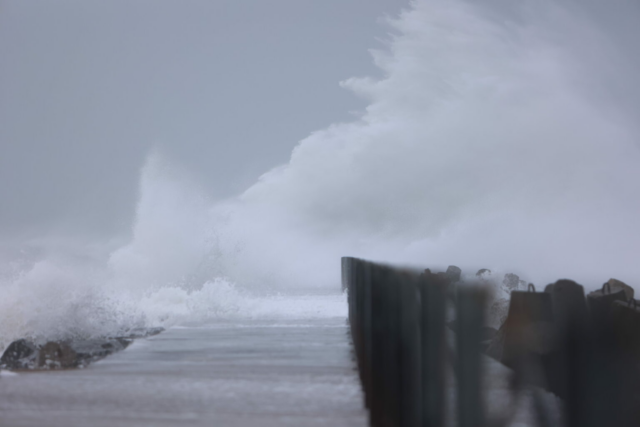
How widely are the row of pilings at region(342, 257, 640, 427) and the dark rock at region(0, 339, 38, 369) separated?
579 centimetres

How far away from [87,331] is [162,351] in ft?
10.7

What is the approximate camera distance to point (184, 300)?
677 inches

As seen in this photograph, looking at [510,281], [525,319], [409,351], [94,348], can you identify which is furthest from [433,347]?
[510,281]

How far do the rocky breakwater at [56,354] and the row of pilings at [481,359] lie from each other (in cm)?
475

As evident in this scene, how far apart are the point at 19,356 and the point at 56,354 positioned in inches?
51.3

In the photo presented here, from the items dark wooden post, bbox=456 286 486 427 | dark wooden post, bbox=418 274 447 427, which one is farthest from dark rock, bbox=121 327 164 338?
dark wooden post, bbox=456 286 486 427

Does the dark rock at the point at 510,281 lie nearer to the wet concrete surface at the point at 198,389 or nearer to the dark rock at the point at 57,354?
the wet concrete surface at the point at 198,389

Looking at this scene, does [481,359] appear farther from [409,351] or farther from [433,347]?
[409,351]

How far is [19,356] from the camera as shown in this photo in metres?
8.51

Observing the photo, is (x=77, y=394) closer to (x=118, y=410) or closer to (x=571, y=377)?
(x=118, y=410)

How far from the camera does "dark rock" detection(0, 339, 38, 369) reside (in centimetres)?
806

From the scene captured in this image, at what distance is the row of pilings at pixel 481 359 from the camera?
1.80m

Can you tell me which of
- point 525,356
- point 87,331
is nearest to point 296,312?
point 87,331

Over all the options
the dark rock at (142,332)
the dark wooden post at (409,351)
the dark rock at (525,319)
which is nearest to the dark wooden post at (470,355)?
the dark wooden post at (409,351)
